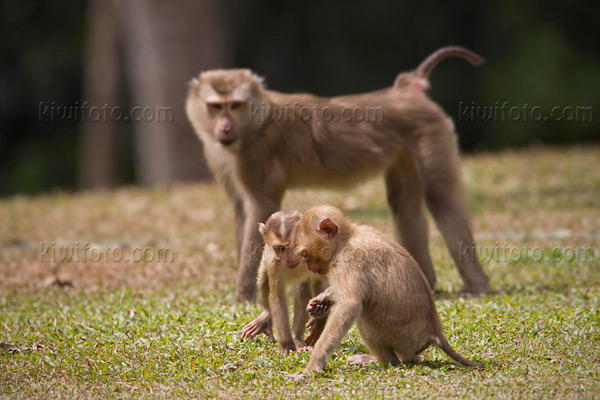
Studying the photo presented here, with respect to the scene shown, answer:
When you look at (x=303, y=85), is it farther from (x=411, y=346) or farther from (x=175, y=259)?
(x=411, y=346)

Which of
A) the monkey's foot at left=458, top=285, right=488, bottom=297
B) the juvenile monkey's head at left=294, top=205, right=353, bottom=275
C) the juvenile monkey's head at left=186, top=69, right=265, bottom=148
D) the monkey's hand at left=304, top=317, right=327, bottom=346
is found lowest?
the monkey's foot at left=458, top=285, right=488, bottom=297

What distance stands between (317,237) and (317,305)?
45cm

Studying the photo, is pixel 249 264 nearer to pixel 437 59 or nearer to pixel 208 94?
pixel 208 94

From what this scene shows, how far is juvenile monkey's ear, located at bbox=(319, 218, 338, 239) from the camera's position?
209 inches

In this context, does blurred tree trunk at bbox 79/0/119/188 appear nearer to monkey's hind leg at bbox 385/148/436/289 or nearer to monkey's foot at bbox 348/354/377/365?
monkey's hind leg at bbox 385/148/436/289

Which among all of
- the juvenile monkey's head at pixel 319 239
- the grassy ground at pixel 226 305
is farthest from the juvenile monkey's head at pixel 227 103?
the juvenile monkey's head at pixel 319 239

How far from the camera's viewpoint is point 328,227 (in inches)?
209

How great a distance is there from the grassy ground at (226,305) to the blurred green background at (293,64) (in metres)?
6.23

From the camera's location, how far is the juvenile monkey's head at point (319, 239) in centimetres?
534

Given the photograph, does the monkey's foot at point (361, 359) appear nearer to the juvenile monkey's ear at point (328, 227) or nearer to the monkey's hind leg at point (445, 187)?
the juvenile monkey's ear at point (328, 227)

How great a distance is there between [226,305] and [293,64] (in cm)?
1633

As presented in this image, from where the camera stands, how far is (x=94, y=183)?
2211cm

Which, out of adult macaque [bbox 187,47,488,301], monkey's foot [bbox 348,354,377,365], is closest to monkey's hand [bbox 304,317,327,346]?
monkey's foot [bbox 348,354,377,365]

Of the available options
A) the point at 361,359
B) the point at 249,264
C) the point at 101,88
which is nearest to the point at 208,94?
the point at 249,264
